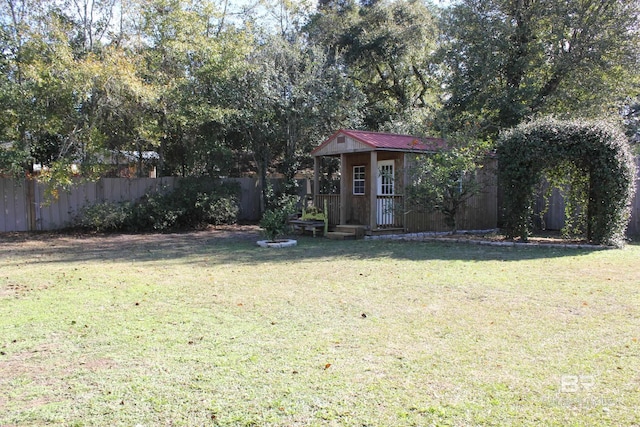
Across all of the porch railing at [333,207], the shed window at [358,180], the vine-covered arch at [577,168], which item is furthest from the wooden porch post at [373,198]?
the vine-covered arch at [577,168]

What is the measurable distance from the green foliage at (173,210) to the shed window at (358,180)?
15.0 feet

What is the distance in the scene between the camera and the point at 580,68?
15.3 meters

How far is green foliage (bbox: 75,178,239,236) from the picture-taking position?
14.6 m

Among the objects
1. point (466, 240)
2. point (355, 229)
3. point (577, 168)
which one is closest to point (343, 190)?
point (355, 229)

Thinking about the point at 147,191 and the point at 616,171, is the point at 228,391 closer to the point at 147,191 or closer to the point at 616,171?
the point at 616,171

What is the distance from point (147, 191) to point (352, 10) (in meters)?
13.3

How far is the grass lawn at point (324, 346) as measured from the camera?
9.73 feet

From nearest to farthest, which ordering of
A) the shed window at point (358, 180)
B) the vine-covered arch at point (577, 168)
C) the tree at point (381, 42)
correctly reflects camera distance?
the vine-covered arch at point (577, 168) → the shed window at point (358, 180) → the tree at point (381, 42)

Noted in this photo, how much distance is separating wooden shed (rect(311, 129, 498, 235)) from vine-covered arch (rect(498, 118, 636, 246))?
186 centimetres

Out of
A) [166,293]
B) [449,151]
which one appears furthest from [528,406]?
[449,151]

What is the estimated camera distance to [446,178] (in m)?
12.0

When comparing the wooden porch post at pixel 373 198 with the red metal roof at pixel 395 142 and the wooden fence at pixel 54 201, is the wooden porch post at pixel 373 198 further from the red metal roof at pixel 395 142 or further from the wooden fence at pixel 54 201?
the wooden fence at pixel 54 201

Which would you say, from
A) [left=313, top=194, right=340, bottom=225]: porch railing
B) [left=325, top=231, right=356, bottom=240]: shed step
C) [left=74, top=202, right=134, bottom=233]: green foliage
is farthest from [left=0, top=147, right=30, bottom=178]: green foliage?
[left=325, top=231, right=356, bottom=240]: shed step

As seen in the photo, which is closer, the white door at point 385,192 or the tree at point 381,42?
the white door at point 385,192
